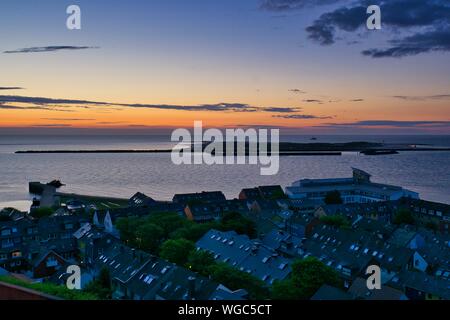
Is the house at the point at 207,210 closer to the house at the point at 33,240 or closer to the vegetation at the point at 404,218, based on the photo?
the house at the point at 33,240

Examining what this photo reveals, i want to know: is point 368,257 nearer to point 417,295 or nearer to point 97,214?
point 417,295

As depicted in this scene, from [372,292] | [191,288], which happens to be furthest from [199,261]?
[372,292]

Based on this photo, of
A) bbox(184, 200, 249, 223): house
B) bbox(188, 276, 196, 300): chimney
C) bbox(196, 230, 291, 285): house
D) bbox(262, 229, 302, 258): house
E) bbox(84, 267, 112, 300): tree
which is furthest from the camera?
bbox(184, 200, 249, 223): house

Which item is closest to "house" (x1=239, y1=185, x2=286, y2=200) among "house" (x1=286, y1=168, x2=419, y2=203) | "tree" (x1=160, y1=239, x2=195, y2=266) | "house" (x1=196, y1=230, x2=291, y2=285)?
"house" (x1=286, y1=168, x2=419, y2=203)

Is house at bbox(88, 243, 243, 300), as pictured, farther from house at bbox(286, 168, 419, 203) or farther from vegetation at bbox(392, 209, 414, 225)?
house at bbox(286, 168, 419, 203)

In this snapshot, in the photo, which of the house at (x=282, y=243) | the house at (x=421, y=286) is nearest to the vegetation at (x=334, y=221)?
the house at (x=282, y=243)

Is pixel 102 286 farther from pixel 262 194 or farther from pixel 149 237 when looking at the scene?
pixel 262 194
